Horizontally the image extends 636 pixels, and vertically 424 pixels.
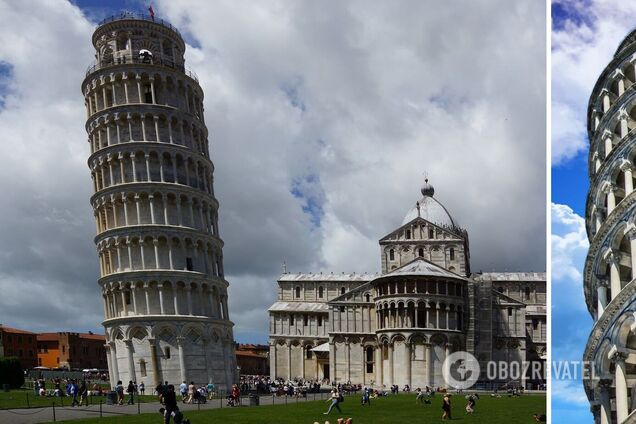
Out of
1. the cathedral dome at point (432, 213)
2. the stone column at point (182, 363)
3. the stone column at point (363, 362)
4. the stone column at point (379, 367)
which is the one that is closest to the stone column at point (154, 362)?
the stone column at point (182, 363)

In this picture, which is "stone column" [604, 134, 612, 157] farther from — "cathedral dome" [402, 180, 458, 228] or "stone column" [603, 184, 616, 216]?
"cathedral dome" [402, 180, 458, 228]

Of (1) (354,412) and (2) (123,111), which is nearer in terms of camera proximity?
(1) (354,412)

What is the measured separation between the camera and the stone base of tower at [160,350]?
52.3 m

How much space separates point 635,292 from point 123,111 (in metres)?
44.2

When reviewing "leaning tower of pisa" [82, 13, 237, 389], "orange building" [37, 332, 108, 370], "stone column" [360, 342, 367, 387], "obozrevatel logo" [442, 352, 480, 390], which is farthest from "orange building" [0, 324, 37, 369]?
"obozrevatel logo" [442, 352, 480, 390]

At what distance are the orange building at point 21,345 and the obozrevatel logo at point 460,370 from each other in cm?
7187

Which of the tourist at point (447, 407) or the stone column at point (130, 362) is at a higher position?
the stone column at point (130, 362)

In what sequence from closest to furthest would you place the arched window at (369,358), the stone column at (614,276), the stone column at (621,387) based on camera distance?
the stone column at (621,387) < the stone column at (614,276) < the arched window at (369,358)

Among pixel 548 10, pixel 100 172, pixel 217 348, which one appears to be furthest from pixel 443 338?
pixel 548 10

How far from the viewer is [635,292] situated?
71.4 feet

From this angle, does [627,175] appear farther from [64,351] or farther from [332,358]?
[64,351]

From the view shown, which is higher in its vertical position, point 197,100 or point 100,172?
point 197,100

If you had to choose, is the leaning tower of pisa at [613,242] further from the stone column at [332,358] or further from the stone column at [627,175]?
the stone column at [332,358]

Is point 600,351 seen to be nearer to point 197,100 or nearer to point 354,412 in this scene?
point 354,412
